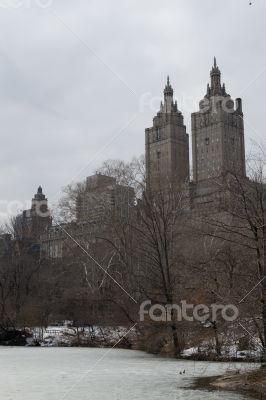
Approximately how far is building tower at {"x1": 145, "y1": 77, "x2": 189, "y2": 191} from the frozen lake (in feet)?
45.6

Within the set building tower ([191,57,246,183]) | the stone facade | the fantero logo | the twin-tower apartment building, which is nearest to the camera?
the fantero logo

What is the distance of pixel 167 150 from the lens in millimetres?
60281

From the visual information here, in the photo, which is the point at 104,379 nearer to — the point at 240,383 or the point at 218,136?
the point at 240,383

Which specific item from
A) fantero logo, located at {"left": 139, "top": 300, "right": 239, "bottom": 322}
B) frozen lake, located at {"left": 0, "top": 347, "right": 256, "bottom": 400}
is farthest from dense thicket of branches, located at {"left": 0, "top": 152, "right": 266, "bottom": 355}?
frozen lake, located at {"left": 0, "top": 347, "right": 256, "bottom": 400}

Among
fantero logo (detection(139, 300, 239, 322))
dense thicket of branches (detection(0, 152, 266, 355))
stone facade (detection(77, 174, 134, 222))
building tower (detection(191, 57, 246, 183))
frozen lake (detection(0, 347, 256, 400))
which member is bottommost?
frozen lake (detection(0, 347, 256, 400))

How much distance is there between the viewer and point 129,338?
40.4 metres

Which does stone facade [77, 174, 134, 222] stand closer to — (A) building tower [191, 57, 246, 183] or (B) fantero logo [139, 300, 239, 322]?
(A) building tower [191, 57, 246, 183]

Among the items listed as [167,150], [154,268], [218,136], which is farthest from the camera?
[167,150]

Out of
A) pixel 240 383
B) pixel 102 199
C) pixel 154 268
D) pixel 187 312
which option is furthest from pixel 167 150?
pixel 240 383

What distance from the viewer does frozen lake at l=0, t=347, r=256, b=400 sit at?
17.6 m

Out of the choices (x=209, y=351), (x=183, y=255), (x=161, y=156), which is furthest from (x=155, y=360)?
(x=161, y=156)

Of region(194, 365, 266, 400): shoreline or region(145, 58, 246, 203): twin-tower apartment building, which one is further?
region(145, 58, 246, 203): twin-tower apartment building

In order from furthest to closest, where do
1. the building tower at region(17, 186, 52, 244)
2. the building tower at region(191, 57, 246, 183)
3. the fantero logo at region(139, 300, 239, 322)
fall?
1. the building tower at region(17, 186, 52, 244)
2. the building tower at region(191, 57, 246, 183)
3. the fantero logo at region(139, 300, 239, 322)

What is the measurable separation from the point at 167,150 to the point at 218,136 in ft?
29.8
